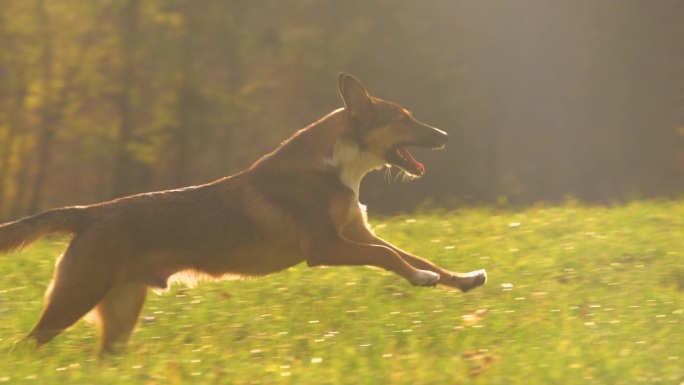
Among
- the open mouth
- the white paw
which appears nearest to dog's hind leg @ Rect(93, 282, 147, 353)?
the white paw

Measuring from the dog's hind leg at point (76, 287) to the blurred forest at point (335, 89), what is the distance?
16.4 metres

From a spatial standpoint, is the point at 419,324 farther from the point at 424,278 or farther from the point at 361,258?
the point at 361,258

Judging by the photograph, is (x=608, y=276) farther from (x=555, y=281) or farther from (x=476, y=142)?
(x=476, y=142)

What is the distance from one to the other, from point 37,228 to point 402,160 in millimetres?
2976

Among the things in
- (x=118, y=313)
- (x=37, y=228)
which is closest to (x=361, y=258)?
(x=118, y=313)

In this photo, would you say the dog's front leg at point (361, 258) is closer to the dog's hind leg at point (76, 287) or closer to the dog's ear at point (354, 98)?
the dog's ear at point (354, 98)

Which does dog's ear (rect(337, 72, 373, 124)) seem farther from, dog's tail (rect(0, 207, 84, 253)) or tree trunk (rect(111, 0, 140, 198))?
tree trunk (rect(111, 0, 140, 198))

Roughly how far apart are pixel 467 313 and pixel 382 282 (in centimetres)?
138

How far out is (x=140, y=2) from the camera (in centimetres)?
2358

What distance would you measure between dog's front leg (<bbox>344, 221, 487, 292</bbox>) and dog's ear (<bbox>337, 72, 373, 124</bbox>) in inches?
34.3

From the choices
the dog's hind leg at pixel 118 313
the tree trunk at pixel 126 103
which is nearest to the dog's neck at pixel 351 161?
the dog's hind leg at pixel 118 313

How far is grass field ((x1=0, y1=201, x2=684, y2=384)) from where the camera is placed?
6234 mm

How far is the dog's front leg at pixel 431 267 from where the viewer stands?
821 centimetres

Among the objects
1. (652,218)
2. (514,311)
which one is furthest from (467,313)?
(652,218)
